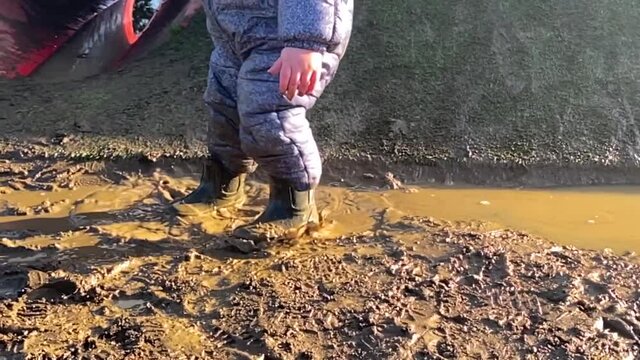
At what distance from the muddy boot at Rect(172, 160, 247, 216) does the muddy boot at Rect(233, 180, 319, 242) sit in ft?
1.07

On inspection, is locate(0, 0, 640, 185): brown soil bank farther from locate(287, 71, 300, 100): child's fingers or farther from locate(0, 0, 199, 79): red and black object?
locate(287, 71, 300, 100): child's fingers

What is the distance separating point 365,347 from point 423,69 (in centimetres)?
263

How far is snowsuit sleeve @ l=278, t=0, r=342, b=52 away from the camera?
291 centimetres

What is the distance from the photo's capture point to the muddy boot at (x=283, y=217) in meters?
3.30

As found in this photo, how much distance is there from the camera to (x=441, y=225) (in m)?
3.61

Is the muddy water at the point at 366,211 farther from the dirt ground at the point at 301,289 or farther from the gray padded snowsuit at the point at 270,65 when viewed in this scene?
the gray padded snowsuit at the point at 270,65

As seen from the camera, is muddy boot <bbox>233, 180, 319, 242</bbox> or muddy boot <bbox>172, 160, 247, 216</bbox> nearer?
muddy boot <bbox>233, 180, 319, 242</bbox>

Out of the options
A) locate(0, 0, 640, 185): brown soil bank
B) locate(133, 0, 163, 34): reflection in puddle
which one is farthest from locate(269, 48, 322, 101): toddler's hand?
locate(133, 0, 163, 34): reflection in puddle

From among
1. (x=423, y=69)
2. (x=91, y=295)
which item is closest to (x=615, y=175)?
(x=423, y=69)

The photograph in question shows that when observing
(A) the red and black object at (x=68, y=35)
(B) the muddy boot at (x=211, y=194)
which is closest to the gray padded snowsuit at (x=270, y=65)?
(B) the muddy boot at (x=211, y=194)

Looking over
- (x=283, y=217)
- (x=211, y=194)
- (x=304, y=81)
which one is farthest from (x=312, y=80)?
(x=211, y=194)

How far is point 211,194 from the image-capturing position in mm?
3680

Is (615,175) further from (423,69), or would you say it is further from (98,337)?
(98,337)

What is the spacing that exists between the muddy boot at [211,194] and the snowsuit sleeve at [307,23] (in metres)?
0.91
